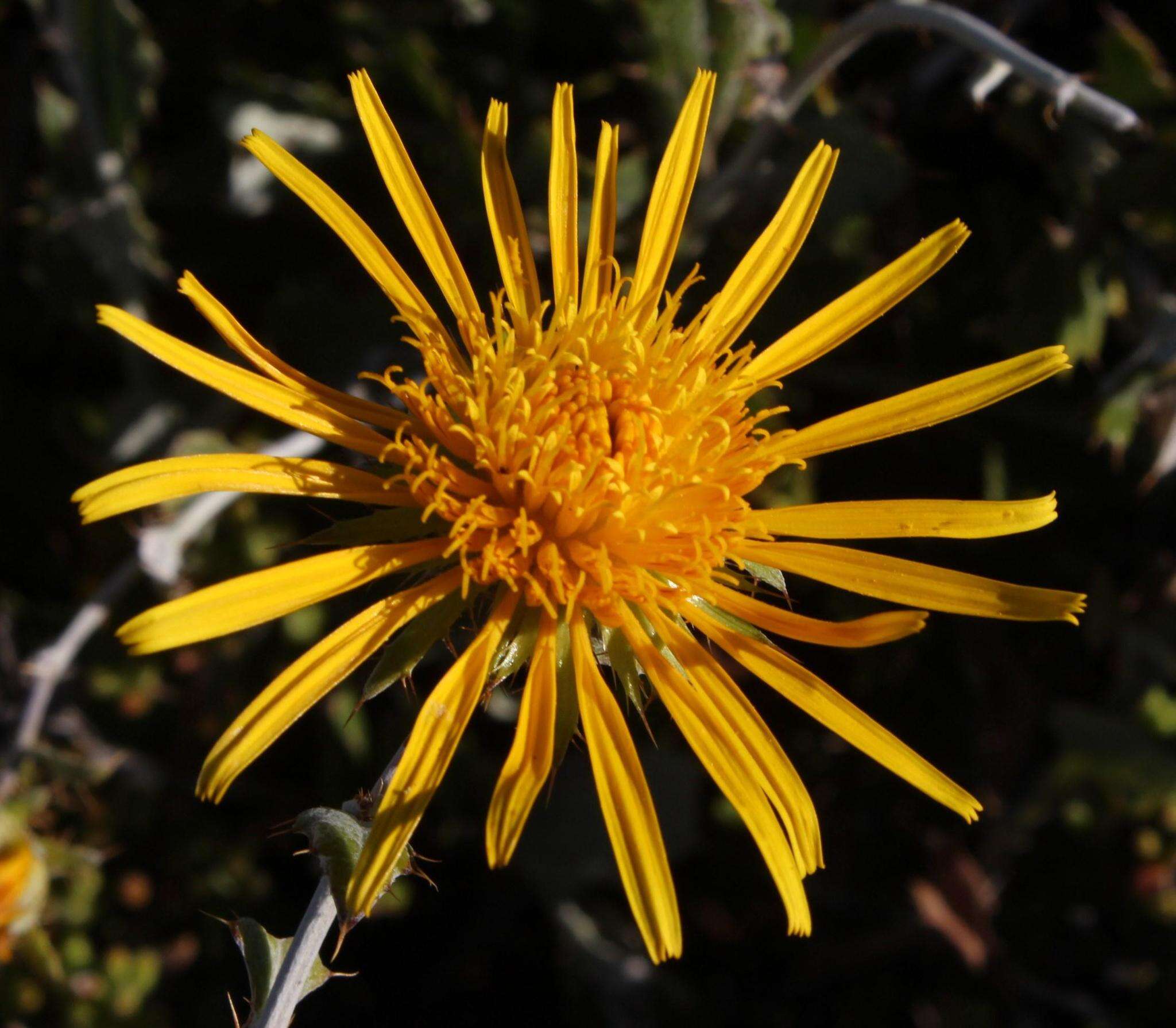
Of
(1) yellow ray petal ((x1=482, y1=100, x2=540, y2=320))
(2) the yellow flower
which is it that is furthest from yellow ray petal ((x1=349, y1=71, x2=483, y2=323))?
(1) yellow ray petal ((x1=482, y1=100, x2=540, y2=320))

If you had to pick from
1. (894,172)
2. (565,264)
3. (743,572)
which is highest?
(894,172)

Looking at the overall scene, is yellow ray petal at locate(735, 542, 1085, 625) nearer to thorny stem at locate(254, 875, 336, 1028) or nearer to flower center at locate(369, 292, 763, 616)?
flower center at locate(369, 292, 763, 616)

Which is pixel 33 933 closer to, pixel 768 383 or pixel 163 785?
pixel 163 785

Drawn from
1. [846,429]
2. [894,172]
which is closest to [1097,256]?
[894,172]

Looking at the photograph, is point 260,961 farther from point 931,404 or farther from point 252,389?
point 931,404

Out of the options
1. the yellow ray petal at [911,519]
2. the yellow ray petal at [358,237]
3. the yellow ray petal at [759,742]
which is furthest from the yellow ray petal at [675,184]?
the yellow ray petal at [759,742]

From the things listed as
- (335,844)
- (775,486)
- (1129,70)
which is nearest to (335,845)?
(335,844)

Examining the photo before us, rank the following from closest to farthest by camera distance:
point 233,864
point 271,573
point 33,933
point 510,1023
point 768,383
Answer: point 271,573
point 768,383
point 33,933
point 233,864
point 510,1023
